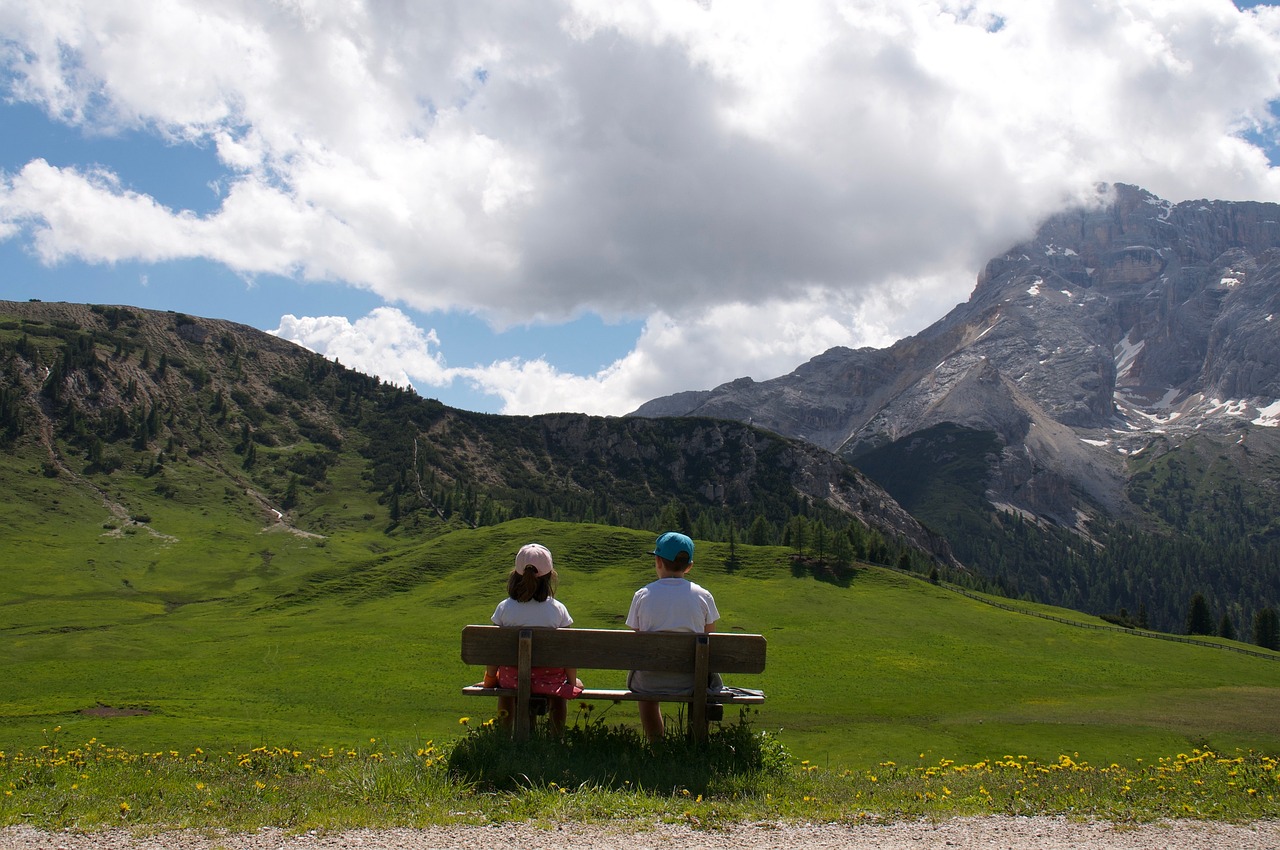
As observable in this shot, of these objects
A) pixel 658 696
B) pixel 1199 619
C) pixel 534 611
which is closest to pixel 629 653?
pixel 658 696

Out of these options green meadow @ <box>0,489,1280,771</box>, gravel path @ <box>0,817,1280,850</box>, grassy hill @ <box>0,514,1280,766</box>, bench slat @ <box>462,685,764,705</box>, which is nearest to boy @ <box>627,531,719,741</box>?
bench slat @ <box>462,685,764,705</box>

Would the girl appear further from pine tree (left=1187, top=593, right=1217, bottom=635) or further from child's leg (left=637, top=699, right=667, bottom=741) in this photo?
pine tree (left=1187, top=593, right=1217, bottom=635)

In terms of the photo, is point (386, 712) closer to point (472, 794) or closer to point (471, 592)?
→ point (472, 794)

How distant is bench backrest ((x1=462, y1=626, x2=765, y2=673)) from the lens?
38.9 feet

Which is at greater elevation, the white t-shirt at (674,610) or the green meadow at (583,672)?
the white t-shirt at (674,610)

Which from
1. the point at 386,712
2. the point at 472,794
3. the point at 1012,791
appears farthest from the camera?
the point at 386,712

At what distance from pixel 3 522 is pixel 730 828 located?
223495 mm

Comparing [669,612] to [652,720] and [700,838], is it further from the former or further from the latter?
[700,838]

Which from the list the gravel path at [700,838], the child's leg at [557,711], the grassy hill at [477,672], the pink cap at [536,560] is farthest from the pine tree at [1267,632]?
the pink cap at [536,560]

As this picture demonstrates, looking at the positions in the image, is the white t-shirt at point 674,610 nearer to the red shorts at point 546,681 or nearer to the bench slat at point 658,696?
the bench slat at point 658,696

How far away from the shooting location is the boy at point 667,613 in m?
12.5

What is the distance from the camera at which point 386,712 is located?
56156 mm

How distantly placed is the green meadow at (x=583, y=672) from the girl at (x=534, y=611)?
390 cm

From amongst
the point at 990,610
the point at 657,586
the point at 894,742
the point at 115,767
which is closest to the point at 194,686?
the point at 894,742
